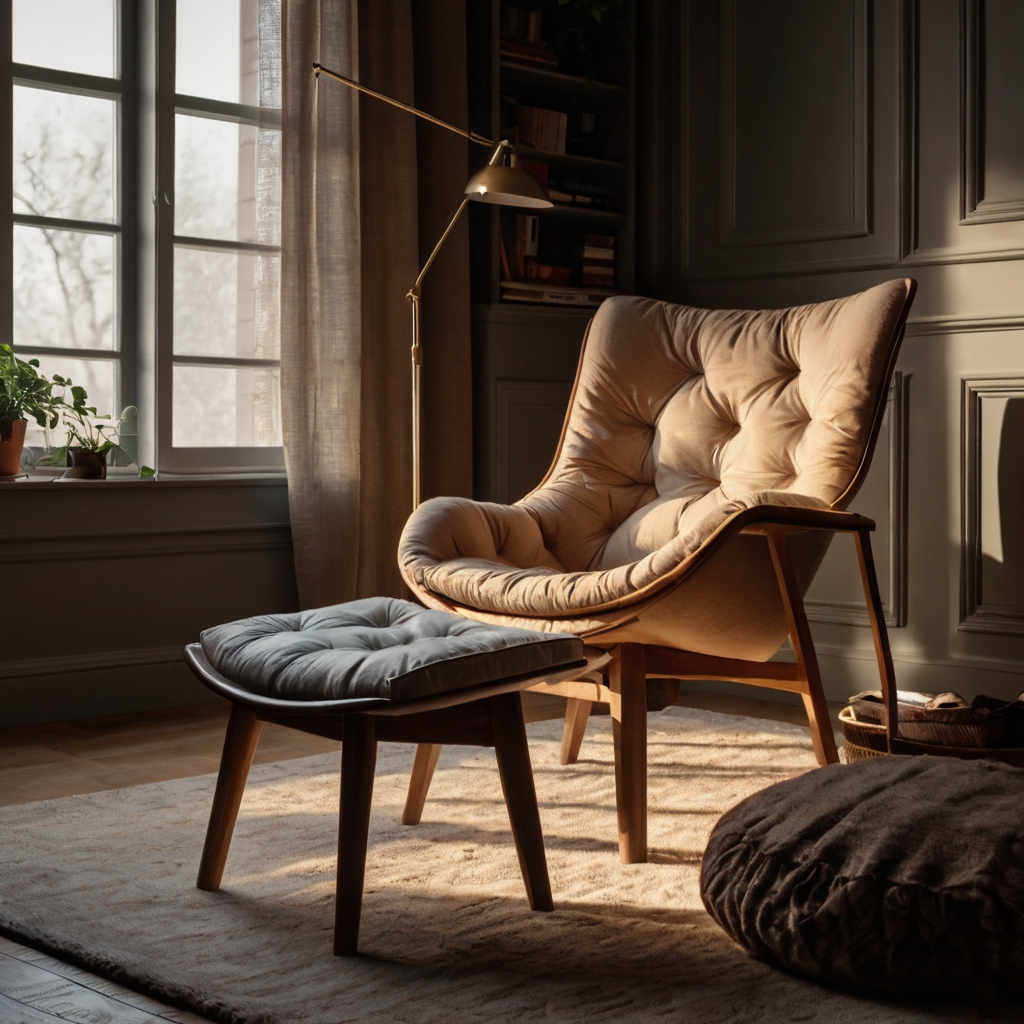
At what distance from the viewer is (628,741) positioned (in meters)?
2.10

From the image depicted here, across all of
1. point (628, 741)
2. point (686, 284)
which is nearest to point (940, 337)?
point (686, 284)

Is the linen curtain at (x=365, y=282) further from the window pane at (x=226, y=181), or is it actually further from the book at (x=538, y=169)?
the book at (x=538, y=169)

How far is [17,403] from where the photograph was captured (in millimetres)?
3076

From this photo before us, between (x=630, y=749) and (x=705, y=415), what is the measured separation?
3.14 ft

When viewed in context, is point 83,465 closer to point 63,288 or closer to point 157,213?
point 63,288

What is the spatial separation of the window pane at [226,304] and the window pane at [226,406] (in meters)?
0.06

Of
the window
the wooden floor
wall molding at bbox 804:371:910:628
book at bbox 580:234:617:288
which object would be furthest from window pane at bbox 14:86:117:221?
wall molding at bbox 804:371:910:628

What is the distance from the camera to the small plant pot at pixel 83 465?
10.6 feet

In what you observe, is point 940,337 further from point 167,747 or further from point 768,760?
point 167,747

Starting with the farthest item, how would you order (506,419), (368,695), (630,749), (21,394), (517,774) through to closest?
1. (506,419)
2. (21,394)
3. (630,749)
4. (517,774)
5. (368,695)

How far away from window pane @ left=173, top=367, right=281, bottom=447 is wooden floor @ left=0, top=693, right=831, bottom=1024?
736mm

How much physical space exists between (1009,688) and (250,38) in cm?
266

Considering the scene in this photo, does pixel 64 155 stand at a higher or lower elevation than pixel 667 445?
higher

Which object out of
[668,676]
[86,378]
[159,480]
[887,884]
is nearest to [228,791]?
[668,676]
